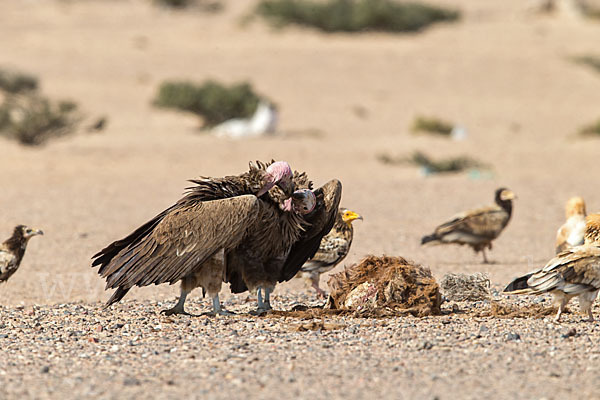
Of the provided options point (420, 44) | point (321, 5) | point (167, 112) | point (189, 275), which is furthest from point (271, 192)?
point (321, 5)

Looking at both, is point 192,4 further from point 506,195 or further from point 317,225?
point 317,225

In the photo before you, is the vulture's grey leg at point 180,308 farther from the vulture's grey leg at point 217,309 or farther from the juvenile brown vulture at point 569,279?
the juvenile brown vulture at point 569,279

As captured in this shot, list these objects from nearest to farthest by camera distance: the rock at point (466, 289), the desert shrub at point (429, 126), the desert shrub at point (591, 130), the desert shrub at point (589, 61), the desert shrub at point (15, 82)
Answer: the rock at point (466, 289), the desert shrub at point (591, 130), the desert shrub at point (429, 126), the desert shrub at point (15, 82), the desert shrub at point (589, 61)

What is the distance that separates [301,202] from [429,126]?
816 inches

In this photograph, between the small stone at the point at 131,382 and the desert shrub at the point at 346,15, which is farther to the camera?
the desert shrub at the point at 346,15

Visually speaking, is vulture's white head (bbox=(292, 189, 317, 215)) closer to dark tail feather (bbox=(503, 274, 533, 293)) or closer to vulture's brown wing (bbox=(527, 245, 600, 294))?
dark tail feather (bbox=(503, 274, 533, 293))

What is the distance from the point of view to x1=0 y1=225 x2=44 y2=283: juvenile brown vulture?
413 inches

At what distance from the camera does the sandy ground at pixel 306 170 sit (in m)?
6.42

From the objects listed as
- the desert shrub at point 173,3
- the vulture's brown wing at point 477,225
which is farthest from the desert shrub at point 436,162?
the desert shrub at point 173,3

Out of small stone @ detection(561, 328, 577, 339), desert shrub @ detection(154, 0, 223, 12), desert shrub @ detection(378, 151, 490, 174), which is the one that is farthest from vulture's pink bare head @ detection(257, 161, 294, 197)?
desert shrub @ detection(154, 0, 223, 12)

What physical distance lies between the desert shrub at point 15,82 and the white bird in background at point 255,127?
6.10 metres

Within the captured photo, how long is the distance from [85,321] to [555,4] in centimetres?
4618

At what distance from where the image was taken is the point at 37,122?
25.0 m

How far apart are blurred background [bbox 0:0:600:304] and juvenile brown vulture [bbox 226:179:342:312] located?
2759 millimetres
